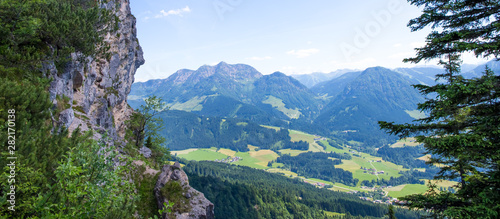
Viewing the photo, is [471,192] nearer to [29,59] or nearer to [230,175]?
[29,59]

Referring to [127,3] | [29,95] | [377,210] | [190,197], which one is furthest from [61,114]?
[377,210]

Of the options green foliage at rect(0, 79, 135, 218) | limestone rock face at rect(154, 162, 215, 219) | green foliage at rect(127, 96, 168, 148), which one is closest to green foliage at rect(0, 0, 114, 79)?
green foliage at rect(0, 79, 135, 218)

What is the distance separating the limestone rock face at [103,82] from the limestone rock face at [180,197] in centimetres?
913

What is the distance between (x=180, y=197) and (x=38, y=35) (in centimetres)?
2079

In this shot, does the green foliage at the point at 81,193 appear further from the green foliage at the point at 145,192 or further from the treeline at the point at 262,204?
the treeline at the point at 262,204

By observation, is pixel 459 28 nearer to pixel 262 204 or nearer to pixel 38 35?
pixel 38 35

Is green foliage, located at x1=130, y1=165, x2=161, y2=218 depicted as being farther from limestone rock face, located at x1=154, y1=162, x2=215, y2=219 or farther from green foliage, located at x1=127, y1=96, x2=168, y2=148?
green foliage, located at x1=127, y1=96, x2=168, y2=148

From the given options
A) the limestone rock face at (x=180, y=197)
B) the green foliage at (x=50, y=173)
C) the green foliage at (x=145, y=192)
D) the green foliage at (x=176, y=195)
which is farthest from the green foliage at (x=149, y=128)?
the green foliage at (x=50, y=173)

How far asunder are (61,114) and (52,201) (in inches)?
538

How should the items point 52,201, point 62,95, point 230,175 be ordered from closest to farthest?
point 52,201, point 62,95, point 230,175

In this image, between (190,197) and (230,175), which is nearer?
(190,197)

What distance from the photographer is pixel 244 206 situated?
383 feet

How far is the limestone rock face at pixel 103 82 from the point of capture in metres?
21.8

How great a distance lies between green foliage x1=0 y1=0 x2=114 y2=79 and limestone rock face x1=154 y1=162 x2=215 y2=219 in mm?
16309
